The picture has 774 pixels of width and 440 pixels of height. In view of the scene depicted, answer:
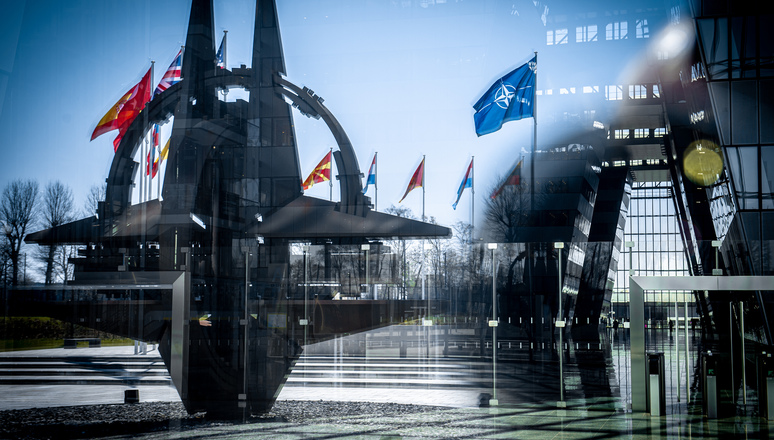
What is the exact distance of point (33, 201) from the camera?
14656 millimetres

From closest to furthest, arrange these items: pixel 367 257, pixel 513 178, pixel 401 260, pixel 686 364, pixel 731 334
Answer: pixel 731 334
pixel 686 364
pixel 401 260
pixel 367 257
pixel 513 178

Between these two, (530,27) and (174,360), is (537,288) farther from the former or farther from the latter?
(530,27)

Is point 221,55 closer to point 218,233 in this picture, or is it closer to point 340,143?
point 340,143

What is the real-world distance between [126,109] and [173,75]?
230 cm

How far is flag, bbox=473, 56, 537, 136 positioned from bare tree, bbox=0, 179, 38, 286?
1013cm

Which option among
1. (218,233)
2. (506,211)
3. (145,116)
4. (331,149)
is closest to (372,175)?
(331,149)

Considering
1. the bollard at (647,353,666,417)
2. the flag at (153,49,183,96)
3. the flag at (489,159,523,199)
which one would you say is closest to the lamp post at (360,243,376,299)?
the bollard at (647,353,666,417)

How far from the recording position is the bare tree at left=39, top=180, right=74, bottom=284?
1473 cm

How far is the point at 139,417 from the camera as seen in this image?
11.4m

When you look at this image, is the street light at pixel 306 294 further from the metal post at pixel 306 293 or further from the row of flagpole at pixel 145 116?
the row of flagpole at pixel 145 116

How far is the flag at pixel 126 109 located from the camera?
50.2ft

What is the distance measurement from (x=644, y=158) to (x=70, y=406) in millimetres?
39109

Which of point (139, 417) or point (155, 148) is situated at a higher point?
point (155, 148)

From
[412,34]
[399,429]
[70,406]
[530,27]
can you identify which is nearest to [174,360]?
[70,406]
